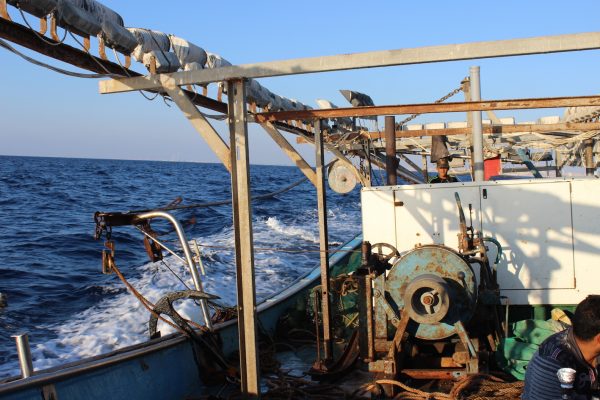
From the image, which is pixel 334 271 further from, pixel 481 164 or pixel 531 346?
pixel 531 346

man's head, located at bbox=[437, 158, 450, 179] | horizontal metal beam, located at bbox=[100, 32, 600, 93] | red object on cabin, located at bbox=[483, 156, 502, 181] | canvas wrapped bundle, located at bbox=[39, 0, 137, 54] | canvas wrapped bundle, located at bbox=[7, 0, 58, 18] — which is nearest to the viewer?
canvas wrapped bundle, located at bbox=[7, 0, 58, 18]

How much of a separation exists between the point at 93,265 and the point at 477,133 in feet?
37.9

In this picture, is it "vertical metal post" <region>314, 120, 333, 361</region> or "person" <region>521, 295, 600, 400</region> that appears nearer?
"person" <region>521, 295, 600, 400</region>

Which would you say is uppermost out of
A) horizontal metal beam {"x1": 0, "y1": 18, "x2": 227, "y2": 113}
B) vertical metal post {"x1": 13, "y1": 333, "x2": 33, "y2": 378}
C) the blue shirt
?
horizontal metal beam {"x1": 0, "y1": 18, "x2": 227, "y2": 113}

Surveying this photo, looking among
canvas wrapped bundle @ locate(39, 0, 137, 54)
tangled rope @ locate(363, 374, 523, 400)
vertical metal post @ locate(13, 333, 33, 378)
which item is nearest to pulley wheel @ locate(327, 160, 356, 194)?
tangled rope @ locate(363, 374, 523, 400)

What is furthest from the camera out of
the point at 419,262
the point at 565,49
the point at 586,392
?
the point at 419,262

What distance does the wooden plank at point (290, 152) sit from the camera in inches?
316

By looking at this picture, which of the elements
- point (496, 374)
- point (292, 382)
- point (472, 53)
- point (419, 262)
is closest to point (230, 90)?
point (472, 53)

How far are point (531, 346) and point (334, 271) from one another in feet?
20.0

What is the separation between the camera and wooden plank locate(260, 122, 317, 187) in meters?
8.02

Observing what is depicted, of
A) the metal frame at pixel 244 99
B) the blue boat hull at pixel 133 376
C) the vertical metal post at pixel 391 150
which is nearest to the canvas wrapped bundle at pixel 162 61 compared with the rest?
the metal frame at pixel 244 99

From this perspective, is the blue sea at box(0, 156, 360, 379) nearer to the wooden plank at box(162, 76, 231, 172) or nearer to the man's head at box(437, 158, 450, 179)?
the wooden plank at box(162, 76, 231, 172)

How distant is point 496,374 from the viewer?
6.63 meters

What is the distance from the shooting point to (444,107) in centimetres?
581
